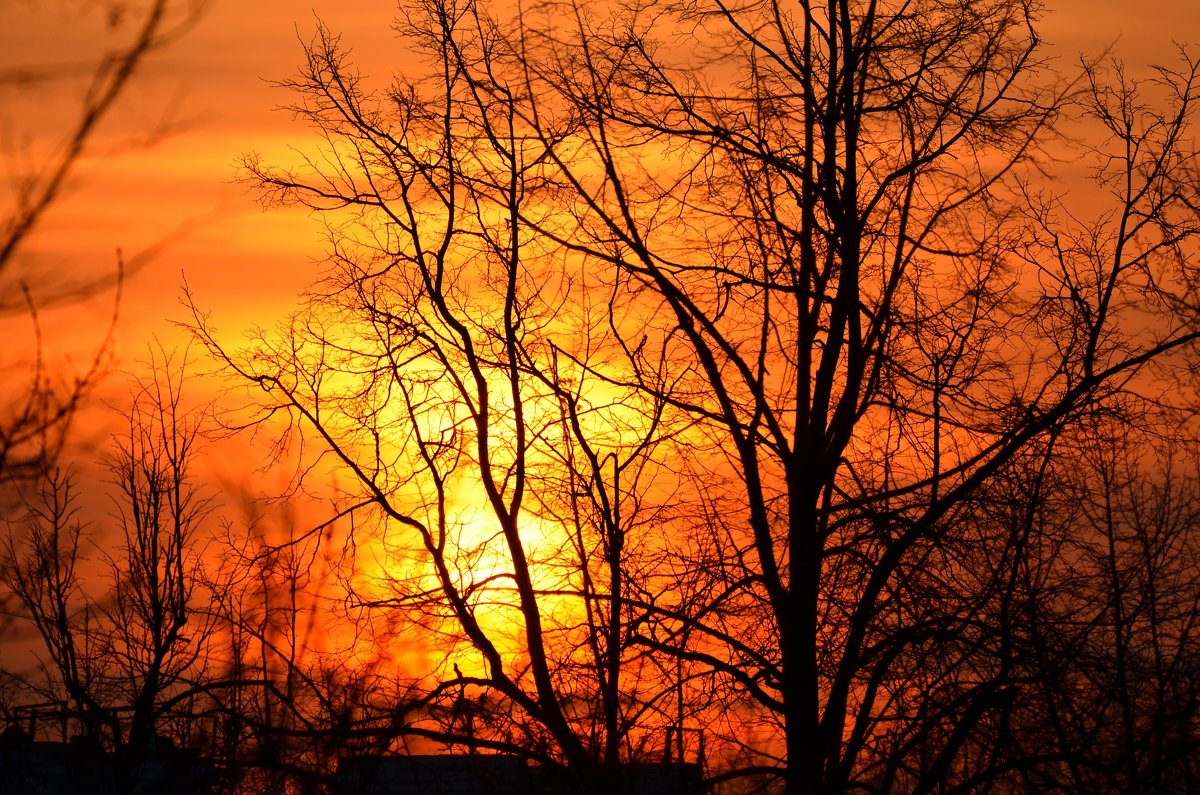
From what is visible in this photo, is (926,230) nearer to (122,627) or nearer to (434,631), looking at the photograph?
(434,631)

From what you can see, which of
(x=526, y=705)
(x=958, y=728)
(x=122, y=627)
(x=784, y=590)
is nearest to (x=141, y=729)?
(x=122, y=627)

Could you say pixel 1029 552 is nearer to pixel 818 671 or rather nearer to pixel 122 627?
pixel 818 671

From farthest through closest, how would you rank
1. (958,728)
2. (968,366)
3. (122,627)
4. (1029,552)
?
1. (122,627)
2. (1029,552)
3. (968,366)
4. (958,728)

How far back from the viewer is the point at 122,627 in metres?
16.2

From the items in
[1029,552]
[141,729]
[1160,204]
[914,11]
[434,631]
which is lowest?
[141,729]

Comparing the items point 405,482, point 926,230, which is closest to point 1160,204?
point 926,230

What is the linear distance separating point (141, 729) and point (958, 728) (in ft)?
26.6

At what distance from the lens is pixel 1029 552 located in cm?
1298

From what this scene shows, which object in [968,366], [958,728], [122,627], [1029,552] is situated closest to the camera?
[958,728]

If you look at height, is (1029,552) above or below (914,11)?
below

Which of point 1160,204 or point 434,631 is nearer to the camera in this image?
point 1160,204

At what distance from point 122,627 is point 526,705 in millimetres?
6584

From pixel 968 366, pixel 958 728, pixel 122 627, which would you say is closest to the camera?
pixel 958 728

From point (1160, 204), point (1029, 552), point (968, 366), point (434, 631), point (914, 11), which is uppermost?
point (914, 11)
